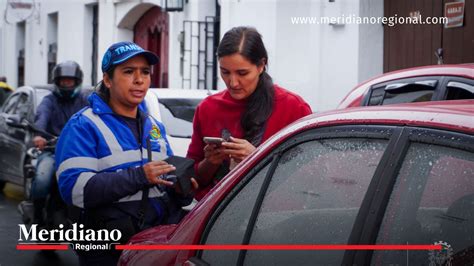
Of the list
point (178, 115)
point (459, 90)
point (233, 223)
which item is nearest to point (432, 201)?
point (233, 223)

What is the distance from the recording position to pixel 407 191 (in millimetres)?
2229

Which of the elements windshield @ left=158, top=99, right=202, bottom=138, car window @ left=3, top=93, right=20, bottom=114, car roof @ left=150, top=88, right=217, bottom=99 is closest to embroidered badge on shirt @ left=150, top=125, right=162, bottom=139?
windshield @ left=158, top=99, right=202, bottom=138

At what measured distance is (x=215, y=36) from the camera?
52.1 ft

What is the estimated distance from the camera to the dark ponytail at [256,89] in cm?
405

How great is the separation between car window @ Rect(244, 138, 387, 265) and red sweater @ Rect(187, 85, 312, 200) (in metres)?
1.31

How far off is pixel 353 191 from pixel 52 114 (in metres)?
6.16

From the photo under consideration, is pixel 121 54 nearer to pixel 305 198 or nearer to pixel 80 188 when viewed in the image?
pixel 80 188

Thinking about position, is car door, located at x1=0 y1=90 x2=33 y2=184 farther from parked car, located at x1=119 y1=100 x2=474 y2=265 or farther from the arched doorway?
parked car, located at x1=119 y1=100 x2=474 y2=265

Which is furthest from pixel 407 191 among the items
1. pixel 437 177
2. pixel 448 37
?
pixel 448 37

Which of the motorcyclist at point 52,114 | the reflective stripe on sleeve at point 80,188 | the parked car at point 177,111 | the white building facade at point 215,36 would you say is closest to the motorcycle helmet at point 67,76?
the motorcyclist at point 52,114

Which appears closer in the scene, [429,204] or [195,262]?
[429,204]

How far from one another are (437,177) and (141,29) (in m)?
18.6

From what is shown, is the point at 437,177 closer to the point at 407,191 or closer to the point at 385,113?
the point at 407,191

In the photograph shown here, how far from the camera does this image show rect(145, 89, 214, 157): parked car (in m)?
8.16
